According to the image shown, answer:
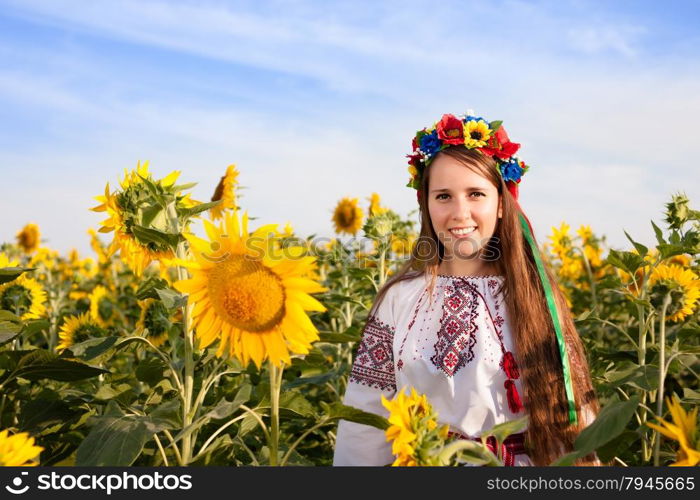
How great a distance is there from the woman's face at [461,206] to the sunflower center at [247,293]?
1.09 m

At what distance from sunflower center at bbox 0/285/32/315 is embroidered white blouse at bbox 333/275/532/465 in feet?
6.86

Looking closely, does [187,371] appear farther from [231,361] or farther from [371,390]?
[371,390]

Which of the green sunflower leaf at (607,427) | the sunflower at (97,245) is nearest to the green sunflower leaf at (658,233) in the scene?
the green sunflower leaf at (607,427)

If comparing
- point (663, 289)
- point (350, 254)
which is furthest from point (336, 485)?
point (350, 254)

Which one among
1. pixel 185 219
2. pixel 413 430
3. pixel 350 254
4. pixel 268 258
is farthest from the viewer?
pixel 350 254

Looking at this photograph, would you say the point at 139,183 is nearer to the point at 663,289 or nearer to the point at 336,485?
the point at 336,485

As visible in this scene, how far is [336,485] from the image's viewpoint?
1.55 metres

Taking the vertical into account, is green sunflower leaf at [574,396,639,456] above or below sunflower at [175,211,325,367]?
below

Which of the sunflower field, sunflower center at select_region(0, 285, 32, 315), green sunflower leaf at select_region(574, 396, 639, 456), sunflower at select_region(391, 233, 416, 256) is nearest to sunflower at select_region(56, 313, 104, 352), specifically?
the sunflower field

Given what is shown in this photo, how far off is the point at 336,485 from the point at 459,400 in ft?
3.27

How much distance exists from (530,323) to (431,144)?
790mm

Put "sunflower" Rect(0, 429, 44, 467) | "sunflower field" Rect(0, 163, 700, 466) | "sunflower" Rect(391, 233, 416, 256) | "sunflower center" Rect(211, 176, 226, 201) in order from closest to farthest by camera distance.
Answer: "sunflower" Rect(0, 429, 44, 467) < "sunflower field" Rect(0, 163, 700, 466) < "sunflower" Rect(391, 233, 416, 256) < "sunflower center" Rect(211, 176, 226, 201)

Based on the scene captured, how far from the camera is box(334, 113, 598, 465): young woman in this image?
2445mm

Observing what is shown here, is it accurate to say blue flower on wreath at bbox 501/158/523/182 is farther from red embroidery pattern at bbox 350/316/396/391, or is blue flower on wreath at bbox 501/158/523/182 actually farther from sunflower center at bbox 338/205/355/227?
sunflower center at bbox 338/205/355/227
